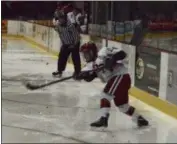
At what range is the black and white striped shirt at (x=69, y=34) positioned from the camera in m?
8.41

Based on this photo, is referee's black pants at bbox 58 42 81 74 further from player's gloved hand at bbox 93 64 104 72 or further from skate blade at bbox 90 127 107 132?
player's gloved hand at bbox 93 64 104 72

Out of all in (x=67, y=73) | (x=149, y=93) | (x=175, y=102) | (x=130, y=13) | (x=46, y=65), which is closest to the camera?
(x=175, y=102)

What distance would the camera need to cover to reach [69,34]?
8445 millimetres

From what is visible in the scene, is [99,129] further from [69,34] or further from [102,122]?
[69,34]

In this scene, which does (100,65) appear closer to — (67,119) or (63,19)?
(67,119)

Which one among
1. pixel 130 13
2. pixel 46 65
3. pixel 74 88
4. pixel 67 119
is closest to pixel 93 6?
pixel 130 13

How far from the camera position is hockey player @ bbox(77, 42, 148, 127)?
4651mm

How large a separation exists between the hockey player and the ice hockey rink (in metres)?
0.24

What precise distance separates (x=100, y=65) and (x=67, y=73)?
15.4 feet

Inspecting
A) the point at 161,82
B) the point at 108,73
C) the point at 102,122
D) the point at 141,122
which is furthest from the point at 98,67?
the point at 161,82

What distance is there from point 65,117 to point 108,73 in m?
0.90

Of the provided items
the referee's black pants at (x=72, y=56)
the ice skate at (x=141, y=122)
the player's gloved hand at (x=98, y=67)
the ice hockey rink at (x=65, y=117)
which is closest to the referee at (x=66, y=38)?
the referee's black pants at (x=72, y=56)

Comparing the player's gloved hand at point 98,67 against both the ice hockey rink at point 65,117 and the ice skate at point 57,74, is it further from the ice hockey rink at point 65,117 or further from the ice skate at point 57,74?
the ice skate at point 57,74

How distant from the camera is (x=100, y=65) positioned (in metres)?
4.65
